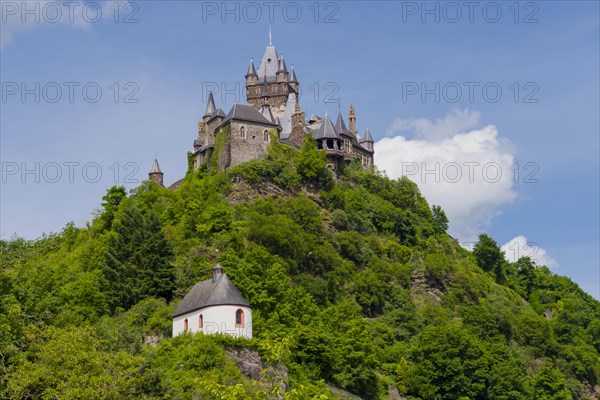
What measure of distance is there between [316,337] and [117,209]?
1110 inches

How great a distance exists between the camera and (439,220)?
109062 millimetres

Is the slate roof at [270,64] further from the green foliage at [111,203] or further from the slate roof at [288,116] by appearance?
the green foliage at [111,203]

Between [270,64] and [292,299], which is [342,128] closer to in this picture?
[270,64]

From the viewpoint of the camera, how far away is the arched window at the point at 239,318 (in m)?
59.8

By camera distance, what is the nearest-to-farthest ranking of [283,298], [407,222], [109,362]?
[109,362] < [283,298] < [407,222]

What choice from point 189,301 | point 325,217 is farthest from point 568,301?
point 189,301

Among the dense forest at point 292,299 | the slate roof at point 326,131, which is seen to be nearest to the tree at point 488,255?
the dense forest at point 292,299

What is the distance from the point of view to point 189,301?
6291cm

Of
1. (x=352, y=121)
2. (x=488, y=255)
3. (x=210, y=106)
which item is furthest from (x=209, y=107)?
(x=488, y=255)

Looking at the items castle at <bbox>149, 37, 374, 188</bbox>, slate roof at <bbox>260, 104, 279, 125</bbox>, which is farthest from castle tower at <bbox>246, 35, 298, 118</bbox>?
slate roof at <bbox>260, 104, 279, 125</bbox>

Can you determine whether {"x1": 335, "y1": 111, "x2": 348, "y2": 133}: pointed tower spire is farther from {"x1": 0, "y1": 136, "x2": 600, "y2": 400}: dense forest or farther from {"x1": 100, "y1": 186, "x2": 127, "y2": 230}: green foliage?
{"x1": 100, "y1": 186, "x2": 127, "y2": 230}: green foliage

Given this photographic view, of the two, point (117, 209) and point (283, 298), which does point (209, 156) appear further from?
point (283, 298)

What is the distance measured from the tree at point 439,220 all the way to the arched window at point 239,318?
50062 mm

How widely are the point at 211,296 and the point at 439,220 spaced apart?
174 feet
